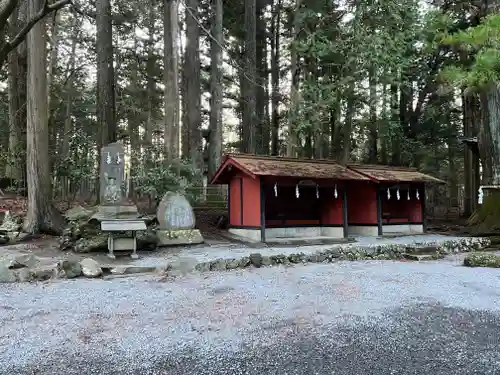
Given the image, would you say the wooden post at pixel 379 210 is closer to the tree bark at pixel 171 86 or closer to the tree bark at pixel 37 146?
the tree bark at pixel 171 86

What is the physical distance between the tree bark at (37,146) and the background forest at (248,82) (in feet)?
0.11

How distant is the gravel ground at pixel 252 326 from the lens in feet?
9.72

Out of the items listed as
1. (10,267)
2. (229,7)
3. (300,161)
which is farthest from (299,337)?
(229,7)

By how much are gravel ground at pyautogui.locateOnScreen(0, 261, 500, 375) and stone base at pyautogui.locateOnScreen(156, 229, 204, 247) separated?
3251 mm

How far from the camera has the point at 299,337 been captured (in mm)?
3490

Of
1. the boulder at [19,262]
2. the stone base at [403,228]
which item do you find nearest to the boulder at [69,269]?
the boulder at [19,262]

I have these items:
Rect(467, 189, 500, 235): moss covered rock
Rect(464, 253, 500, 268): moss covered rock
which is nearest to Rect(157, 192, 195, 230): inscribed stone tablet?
Rect(464, 253, 500, 268): moss covered rock

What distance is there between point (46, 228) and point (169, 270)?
14.4 feet

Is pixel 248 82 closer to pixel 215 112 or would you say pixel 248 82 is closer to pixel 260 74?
pixel 215 112

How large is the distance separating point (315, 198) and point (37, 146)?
7684mm

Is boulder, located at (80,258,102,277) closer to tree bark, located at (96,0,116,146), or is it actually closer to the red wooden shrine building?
the red wooden shrine building

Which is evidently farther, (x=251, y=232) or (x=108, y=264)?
(x=251, y=232)

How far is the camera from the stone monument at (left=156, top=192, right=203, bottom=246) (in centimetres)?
957

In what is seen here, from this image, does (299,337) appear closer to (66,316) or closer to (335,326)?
(335,326)
